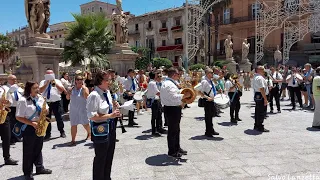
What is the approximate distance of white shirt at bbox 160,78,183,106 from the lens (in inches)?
218

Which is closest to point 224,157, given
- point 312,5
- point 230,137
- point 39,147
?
Answer: point 230,137

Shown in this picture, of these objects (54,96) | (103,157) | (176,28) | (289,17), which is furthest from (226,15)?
(103,157)

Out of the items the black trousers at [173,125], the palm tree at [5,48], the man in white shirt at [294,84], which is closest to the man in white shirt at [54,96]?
the black trousers at [173,125]

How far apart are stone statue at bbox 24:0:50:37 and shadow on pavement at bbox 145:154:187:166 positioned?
7225 millimetres

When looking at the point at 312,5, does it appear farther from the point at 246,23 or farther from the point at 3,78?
the point at 3,78

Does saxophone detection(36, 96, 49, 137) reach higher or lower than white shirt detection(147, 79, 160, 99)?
lower

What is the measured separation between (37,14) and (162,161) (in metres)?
7.71

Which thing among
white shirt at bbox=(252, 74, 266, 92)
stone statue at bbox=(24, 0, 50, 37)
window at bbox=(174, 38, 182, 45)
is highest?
window at bbox=(174, 38, 182, 45)

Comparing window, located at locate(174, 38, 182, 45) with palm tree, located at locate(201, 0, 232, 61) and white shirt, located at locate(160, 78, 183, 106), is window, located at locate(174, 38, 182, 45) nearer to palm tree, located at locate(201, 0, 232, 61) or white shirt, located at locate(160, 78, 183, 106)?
palm tree, located at locate(201, 0, 232, 61)

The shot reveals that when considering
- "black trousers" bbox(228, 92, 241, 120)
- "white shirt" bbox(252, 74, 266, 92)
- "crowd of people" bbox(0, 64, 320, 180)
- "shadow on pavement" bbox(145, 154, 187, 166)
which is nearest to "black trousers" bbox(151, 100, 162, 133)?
"crowd of people" bbox(0, 64, 320, 180)

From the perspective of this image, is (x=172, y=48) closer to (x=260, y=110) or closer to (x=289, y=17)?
(x=289, y=17)

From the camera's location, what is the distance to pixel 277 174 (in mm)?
4902

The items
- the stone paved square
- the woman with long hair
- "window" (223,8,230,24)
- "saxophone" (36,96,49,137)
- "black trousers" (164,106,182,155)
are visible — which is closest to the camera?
"saxophone" (36,96,49,137)

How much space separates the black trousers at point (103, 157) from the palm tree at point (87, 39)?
52.3 feet
